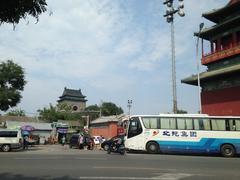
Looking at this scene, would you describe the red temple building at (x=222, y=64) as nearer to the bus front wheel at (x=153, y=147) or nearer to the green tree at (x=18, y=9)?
the bus front wheel at (x=153, y=147)

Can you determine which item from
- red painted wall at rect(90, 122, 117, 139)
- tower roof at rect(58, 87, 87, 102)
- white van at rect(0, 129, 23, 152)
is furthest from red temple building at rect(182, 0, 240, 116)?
tower roof at rect(58, 87, 87, 102)

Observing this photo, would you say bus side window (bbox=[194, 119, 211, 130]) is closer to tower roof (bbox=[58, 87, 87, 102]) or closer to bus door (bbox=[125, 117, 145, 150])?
bus door (bbox=[125, 117, 145, 150])

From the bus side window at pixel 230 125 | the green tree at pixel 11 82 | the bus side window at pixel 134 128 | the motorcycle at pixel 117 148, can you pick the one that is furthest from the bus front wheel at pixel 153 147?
the green tree at pixel 11 82

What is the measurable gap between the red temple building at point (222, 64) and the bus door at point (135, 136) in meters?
10.2

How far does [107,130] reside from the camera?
7800 cm

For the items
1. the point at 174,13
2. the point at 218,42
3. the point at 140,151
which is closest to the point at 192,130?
the point at 140,151

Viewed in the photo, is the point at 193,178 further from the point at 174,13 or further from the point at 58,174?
the point at 174,13

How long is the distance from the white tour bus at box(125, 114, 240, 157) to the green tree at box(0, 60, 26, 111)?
19.3 meters

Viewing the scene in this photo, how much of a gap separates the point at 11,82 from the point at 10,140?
1252 cm

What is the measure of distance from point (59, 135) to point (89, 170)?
161 ft

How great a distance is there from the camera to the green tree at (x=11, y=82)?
47.2m

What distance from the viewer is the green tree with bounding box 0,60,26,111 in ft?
155

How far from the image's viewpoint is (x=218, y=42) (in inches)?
1655

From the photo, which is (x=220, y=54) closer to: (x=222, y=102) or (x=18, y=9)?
(x=222, y=102)
